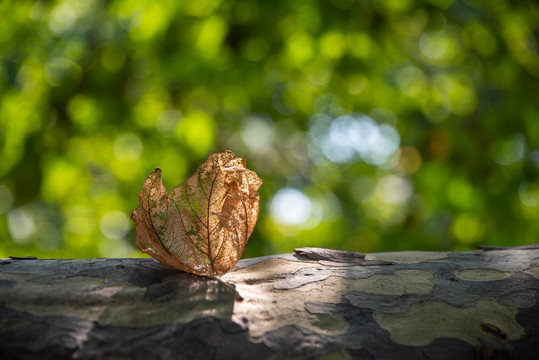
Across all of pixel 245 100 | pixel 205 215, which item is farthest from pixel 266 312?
pixel 245 100

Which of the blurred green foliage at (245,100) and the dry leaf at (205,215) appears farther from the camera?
the blurred green foliage at (245,100)

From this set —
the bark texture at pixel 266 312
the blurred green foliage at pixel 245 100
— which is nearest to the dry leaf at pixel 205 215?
the bark texture at pixel 266 312

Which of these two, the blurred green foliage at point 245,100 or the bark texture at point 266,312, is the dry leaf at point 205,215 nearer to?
the bark texture at point 266,312

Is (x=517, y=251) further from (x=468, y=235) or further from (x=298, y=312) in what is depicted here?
(x=468, y=235)

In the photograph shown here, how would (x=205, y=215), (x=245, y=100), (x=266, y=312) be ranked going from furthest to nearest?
(x=245, y=100)
(x=205, y=215)
(x=266, y=312)

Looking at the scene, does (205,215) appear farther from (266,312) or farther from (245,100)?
(245,100)


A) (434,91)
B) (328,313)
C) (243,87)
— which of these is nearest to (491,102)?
(434,91)

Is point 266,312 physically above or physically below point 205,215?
below
